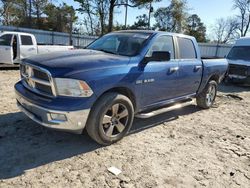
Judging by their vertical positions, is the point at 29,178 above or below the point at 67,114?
below

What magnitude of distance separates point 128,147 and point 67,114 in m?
1.30

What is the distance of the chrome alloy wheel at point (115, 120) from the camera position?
4.38m

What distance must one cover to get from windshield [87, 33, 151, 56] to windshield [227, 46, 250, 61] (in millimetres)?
9336

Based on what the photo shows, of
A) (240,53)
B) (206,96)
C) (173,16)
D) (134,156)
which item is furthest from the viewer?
(173,16)

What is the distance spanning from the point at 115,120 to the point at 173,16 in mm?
38864

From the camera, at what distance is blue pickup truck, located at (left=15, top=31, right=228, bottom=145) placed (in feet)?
12.7

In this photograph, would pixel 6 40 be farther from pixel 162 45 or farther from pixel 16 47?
pixel 162 45

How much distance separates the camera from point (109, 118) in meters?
4.38

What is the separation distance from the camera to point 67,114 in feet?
12.5

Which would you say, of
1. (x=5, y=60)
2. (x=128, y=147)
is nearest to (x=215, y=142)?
(x=128, y=147)

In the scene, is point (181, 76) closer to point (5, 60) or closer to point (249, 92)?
point (249, 92)

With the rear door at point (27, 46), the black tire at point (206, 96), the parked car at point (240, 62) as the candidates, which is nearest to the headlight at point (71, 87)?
the black tire at point (206, 96)

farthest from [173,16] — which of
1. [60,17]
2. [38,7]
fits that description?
[38,7]

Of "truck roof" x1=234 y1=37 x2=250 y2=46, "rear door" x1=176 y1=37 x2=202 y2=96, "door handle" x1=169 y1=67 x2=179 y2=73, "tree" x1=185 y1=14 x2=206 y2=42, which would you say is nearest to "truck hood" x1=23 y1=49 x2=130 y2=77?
"door handle" x1=169 y1=67 x2=179 y2=73
